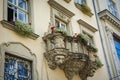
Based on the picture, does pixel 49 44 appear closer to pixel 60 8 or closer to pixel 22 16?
pixel 22 16

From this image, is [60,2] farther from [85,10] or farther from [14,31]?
[14,31]

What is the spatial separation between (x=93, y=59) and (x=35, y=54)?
10.7 feet

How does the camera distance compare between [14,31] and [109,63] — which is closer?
[14,31]

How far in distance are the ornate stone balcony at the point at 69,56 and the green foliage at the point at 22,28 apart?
1004 millimetres

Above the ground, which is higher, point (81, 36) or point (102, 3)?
point (102, 3)

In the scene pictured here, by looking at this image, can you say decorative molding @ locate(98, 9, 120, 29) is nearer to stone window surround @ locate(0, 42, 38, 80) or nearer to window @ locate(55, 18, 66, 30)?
window @ locate(55, 18, 66, 30)

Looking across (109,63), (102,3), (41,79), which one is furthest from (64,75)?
(102,3)

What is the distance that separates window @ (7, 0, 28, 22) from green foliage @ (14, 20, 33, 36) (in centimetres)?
48

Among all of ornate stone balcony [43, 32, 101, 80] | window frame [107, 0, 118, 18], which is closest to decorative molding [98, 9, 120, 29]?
window frame [107, 0, 118, 18]

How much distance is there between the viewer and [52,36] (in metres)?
10.7

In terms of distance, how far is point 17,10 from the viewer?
10719 mm

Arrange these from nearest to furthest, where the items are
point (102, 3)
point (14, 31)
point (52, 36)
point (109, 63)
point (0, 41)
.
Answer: point (0, 41) < point (14, 31) < point (52, 36) < point (109, 63) < point (102, 3)

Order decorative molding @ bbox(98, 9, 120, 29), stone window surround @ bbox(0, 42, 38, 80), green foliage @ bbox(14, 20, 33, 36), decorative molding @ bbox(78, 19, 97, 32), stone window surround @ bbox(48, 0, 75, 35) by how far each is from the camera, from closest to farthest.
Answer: stone window surround @ bbox(0, 42, 38, 80) → green foliage @ bbox(14, 20, 33, 36) → stone window surround @ bbox(48, 0, 75, 35) → decorative molding @ bbox(78, 19, 97, 32) → decorative molding @ bbox(98, 9, 120, 29)

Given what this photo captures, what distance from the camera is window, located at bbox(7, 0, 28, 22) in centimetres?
1032
